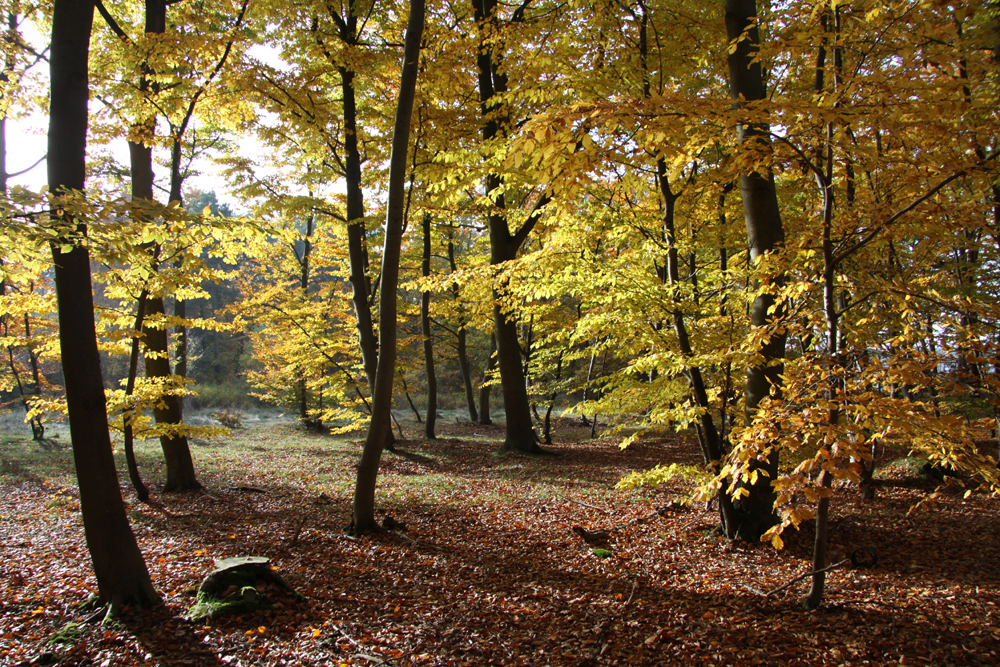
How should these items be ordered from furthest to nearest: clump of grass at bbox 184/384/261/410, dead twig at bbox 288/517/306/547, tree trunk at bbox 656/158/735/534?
1. clump of grass at bbox 184/384/261/410
2. dead twig at bbox 288/517/306/547
3. tree trunk at bbox 656/158/735/534

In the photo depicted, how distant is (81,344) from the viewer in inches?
125

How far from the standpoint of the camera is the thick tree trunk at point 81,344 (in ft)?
10.3

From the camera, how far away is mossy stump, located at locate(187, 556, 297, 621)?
3.38m

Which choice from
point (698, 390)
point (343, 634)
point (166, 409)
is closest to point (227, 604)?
point (343, 634)

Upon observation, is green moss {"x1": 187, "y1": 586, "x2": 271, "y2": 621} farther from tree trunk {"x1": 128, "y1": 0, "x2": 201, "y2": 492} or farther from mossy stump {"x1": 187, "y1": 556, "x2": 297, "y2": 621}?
tree trunk {"x1": 128, "y1": 0, "x2": 201, "y2": 492}

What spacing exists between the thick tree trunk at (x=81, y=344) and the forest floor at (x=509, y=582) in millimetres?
360

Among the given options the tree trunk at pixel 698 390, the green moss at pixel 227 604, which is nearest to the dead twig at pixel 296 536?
the green moss at pixel 227 604

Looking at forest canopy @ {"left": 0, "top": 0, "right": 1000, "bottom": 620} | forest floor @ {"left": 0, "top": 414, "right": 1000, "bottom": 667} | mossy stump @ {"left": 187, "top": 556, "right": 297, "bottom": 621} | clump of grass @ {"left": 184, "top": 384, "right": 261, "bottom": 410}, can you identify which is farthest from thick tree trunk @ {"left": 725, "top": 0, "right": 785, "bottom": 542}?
clump of grass @ {"left": 184, "top": 384, "right": 261, "bottom": 410}

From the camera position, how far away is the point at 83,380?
3154 millimetres

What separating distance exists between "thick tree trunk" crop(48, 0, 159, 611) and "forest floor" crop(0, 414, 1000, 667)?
1.18 ft

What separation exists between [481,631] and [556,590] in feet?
2.95

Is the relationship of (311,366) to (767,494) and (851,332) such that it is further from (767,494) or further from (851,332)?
(851,332)

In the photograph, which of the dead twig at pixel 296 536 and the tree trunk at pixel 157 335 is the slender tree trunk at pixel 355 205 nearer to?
the tree trunk at pixel 157 335

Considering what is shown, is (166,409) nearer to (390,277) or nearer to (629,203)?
(390,277)
